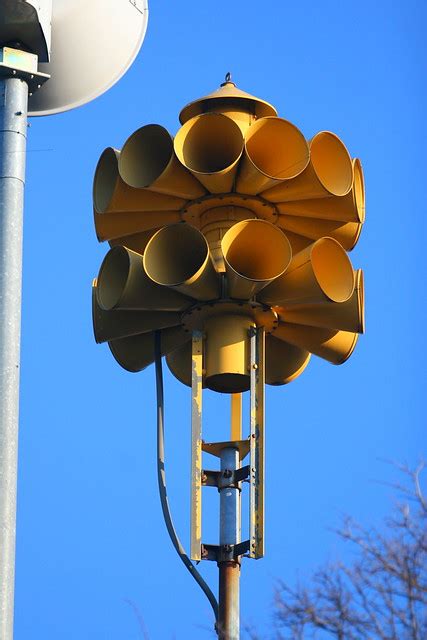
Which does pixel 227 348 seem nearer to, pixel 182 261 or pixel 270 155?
pixel 182 261

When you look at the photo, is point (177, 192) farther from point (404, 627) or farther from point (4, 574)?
point (404, 627)

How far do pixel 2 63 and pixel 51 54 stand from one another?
3.54ft

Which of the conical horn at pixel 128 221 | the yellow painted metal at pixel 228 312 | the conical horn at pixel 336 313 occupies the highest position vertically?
the conical horn at pixel 128 221

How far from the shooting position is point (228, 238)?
75.7 feet

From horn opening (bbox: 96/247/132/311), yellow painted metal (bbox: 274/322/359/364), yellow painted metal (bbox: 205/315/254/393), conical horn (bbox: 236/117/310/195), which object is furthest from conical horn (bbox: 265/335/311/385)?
horn opening (bbox: 96/247/132/311)

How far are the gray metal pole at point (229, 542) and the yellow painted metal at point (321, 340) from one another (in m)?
1.52

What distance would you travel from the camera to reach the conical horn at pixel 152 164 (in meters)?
24.0

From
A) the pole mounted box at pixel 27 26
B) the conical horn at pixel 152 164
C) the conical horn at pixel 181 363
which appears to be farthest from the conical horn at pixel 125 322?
the pole mounted box at pixel 27 26

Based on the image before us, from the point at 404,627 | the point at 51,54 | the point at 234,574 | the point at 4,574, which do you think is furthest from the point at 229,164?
the point at 404,627

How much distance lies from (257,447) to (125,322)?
2.17 m

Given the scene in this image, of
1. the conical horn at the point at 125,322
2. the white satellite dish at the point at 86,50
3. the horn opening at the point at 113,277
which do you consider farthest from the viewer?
the conical horn at the point at 125,322

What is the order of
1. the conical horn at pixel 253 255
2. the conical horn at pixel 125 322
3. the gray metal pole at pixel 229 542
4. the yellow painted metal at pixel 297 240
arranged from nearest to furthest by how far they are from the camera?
the gray metal pole at pixel 229 542
the conical horn at pixel 253 255
the conical horn at pixel 125 322
the yellow painted metal at pixel 297 240

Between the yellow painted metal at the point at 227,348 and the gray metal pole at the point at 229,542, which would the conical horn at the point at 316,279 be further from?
the gray metal pole at the point at 229,542

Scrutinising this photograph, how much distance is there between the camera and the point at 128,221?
24.6 m
